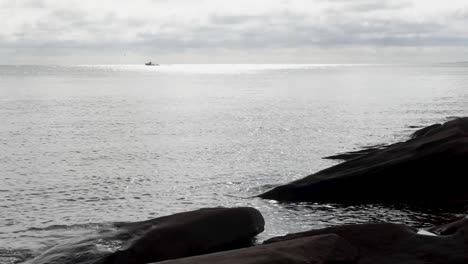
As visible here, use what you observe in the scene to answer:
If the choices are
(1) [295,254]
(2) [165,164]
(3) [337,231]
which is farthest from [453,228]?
(2) [165,164]

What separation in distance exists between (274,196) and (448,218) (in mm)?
7908

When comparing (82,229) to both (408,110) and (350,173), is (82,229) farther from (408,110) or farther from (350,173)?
(408,110)

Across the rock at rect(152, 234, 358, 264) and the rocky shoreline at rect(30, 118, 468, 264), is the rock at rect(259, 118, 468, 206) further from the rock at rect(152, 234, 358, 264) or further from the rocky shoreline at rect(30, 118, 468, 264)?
the rock at rect(152, 234, 358, 264)

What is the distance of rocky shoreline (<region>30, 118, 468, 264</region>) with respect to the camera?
13141 millimetres

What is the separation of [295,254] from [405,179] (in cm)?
1300

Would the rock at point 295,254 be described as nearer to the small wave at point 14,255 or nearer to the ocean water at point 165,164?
the ocean water at point 165,164

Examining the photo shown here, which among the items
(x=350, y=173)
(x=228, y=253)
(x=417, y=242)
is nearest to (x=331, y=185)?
(x=350, y=173)

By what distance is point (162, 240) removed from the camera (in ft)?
52.5

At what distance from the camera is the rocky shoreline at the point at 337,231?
13.1 m

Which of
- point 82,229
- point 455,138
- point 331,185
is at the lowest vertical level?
point 82,229

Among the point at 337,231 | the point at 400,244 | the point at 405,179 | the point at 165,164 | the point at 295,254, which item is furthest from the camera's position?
the point at 165,164

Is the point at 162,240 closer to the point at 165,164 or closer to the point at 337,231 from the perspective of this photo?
the point at 337,231

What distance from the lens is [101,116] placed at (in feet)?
254

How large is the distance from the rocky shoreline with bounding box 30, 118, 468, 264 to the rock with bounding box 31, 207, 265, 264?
0.03 metres
